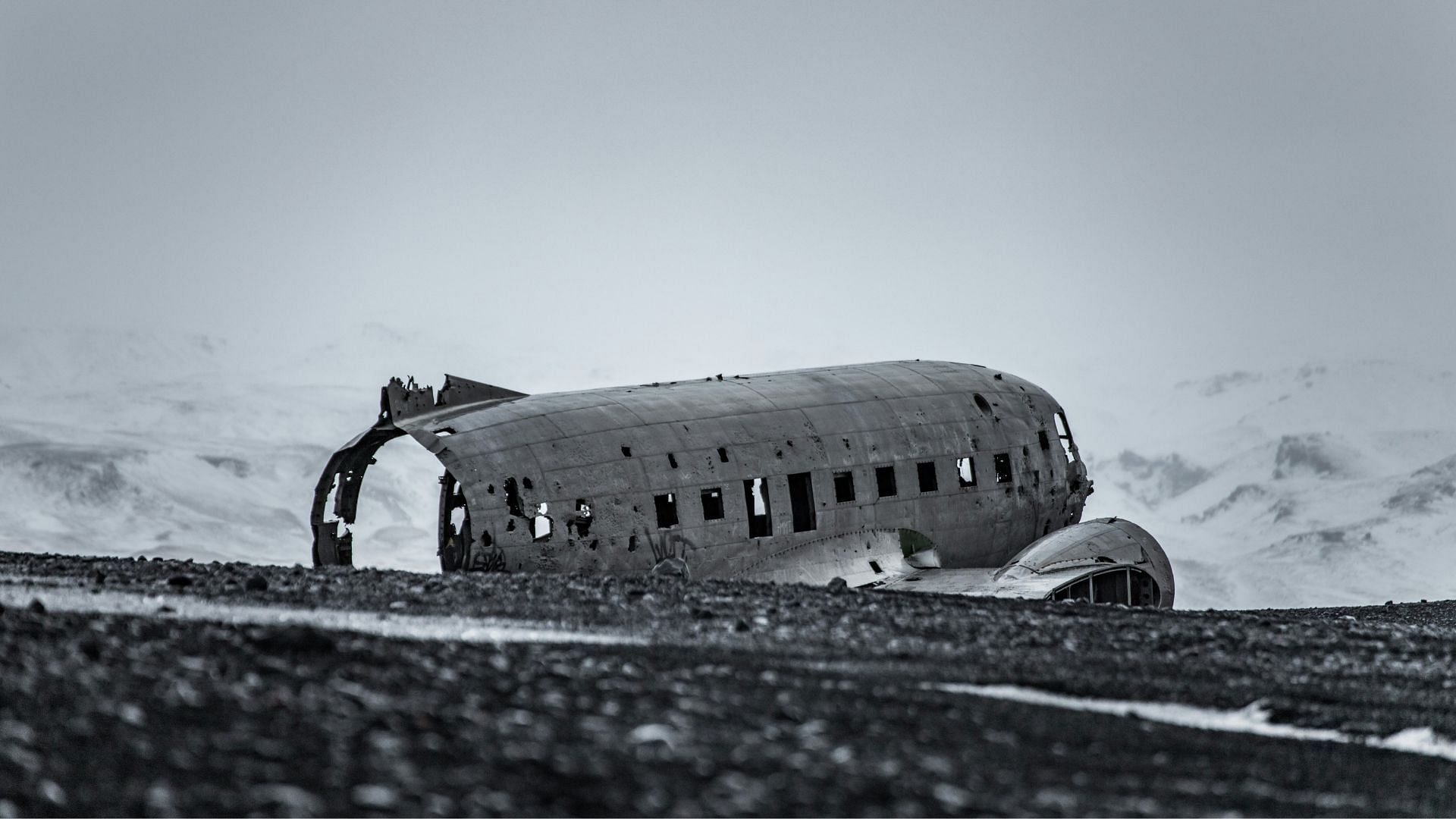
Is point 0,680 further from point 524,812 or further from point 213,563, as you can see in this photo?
point 213,563

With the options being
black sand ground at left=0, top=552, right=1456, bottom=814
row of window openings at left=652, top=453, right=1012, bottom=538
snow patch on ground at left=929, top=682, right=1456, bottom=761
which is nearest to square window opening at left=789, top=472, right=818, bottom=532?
row of window openings at left=652, top=453, right=1012, bottom=538

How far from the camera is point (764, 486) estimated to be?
29.9 metres

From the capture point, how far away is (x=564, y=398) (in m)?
30.2

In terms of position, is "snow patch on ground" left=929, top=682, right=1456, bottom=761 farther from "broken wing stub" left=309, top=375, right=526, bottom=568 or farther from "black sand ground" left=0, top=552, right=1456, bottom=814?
"broken wing stub" left=309, top=375, right=526, bottom=568

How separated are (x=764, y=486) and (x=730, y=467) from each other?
825 millimetres

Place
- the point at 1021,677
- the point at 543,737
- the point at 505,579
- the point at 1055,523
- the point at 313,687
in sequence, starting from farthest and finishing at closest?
the point at 1055,523 → the point at 505,579 → the point at 1021,677 → the point at 313,687 → the point at 543,737

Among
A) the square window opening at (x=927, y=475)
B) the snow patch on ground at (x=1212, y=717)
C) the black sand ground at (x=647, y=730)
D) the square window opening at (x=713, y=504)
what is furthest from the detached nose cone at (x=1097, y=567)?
the snow patch on ground at (x=1212, y=717)

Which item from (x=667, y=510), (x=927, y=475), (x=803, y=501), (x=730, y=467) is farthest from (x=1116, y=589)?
(x=667, y=510)

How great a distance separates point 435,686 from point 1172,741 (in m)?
4.80

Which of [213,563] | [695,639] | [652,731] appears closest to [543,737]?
[652,731]

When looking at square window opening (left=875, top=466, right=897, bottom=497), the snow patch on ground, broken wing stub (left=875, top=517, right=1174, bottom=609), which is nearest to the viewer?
the snow patch on ground

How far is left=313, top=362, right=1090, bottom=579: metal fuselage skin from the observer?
27578mm

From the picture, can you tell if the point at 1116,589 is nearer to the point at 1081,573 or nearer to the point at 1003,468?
the point at 1081,573

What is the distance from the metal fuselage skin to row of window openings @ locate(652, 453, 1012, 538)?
0.10 feet
